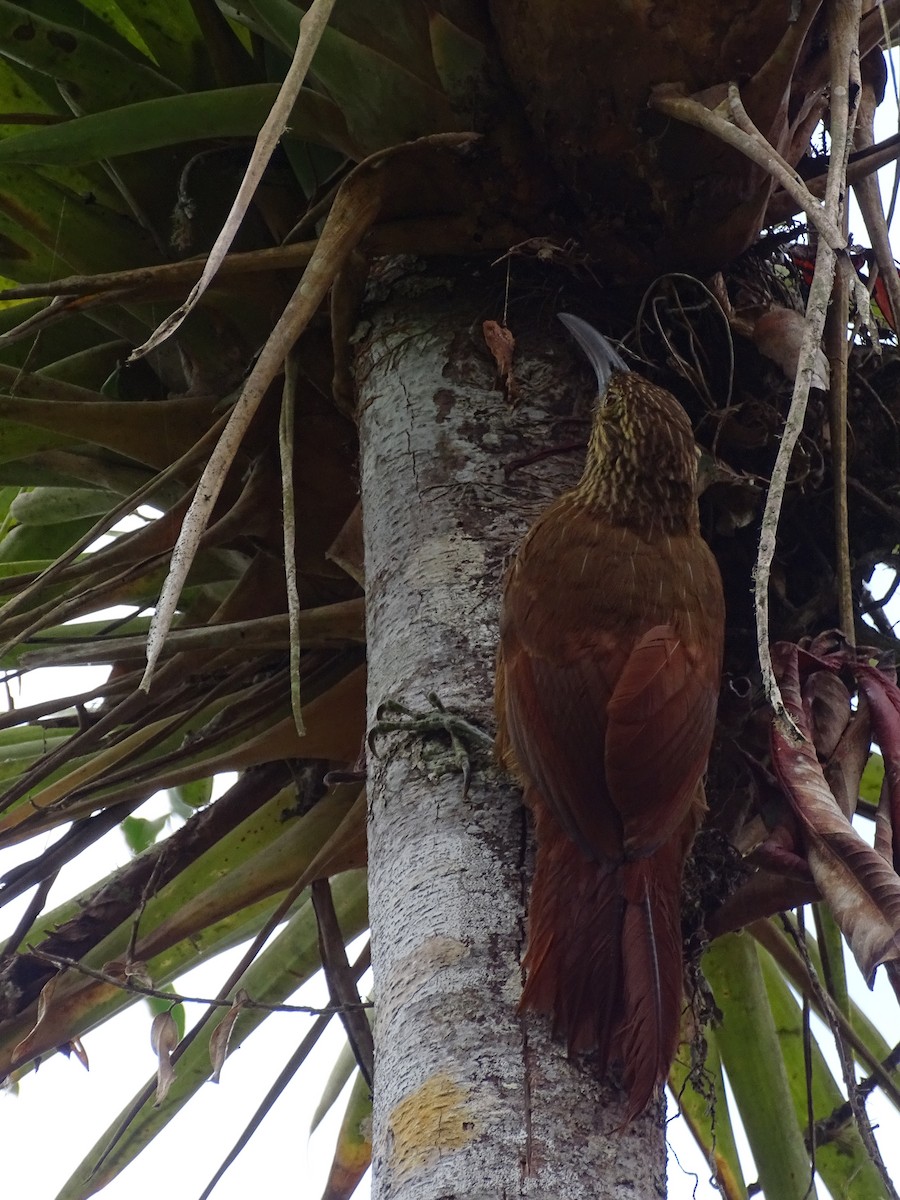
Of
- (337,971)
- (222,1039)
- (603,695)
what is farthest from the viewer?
(337,971)

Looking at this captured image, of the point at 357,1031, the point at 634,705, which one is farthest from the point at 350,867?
the point at 634,705

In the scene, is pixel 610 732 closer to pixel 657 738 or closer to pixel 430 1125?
pixel 657 738

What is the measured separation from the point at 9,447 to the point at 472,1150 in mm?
1332

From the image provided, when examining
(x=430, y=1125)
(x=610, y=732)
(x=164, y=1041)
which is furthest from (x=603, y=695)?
(x=164, y=1041)

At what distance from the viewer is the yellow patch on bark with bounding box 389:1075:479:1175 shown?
1.14 meters

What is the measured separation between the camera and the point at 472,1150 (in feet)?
3.71

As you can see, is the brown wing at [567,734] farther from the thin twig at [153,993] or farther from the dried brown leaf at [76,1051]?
the dried brown leaf at [76,1051]

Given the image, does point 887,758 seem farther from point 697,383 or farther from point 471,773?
point 697,383

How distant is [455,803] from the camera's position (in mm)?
1435

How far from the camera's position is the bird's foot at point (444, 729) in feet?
4.66

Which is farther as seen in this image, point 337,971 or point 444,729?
point 337,971

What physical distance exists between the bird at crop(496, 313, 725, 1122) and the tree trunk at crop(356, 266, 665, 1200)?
1.4 inches

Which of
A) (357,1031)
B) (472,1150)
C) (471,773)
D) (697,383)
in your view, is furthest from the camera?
(357,1031)

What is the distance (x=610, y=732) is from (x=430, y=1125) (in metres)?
0.58
